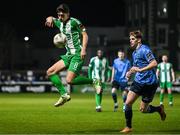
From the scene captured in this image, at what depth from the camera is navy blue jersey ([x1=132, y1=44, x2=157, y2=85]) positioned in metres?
15.2

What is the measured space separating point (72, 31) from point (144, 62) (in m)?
2.12

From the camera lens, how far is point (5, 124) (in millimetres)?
17328

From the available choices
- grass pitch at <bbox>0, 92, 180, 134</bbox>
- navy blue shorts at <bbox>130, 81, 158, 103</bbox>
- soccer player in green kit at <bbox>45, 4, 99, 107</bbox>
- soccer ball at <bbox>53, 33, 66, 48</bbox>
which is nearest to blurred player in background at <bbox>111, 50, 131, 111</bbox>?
grass pitch at <bbox>0, 92, 180, 134</bbox>

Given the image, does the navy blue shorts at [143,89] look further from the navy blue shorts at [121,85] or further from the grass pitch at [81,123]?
the navy blue shorts at [121,85]

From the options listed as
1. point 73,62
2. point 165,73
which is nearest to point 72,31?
point 73,62

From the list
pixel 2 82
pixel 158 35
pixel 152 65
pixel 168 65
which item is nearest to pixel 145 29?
pixel 158 35

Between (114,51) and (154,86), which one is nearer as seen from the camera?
(154,86)

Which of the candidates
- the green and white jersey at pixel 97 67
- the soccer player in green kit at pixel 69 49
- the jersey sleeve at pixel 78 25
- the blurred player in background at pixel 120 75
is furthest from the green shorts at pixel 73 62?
the green and white jersey at pixel 97 67

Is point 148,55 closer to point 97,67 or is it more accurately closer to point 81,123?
point 81,123

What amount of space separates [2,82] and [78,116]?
81.2 feet

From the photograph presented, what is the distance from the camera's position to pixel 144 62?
15.3 metres

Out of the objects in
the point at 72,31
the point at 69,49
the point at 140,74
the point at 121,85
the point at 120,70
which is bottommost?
the point at 121,85

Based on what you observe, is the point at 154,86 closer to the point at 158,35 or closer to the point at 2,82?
the point at 2,82

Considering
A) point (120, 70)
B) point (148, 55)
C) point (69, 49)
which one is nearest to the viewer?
point (148, 55)
